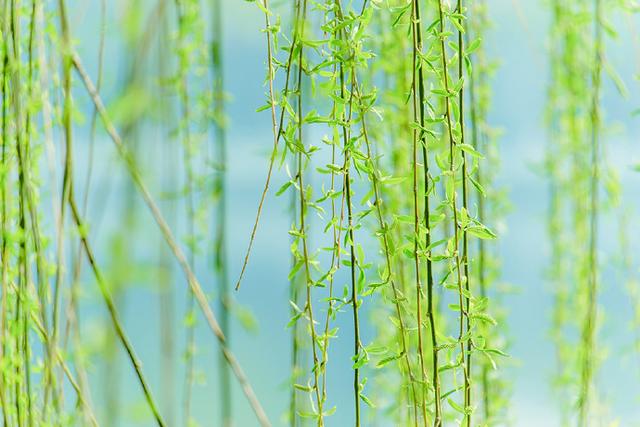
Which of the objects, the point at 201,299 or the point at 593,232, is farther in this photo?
the point at 593,232

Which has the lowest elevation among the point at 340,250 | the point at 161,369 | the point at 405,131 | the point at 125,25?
the point at 161,369

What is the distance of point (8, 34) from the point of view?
1090 millimetres

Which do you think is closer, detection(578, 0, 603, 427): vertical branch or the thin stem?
the thin stem

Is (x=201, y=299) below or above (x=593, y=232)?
below

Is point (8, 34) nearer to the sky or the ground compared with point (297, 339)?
nearer to the sky

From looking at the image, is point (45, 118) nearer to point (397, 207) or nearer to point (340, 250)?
point (340, 250)

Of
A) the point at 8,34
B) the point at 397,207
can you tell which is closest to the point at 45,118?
the point at 8,34

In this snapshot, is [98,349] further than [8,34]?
No

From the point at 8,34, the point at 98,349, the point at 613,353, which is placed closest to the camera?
the point at 98,349

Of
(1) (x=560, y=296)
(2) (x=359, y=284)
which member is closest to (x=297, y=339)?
(2) (x=359, y=284)

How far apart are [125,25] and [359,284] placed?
1.19ft

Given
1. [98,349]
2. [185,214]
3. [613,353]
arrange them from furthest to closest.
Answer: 1. [613,353]
2. [185,214]
3. [98,349]

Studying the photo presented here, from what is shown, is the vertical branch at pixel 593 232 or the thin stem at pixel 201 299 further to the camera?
the vertical branch at pixel 593 232

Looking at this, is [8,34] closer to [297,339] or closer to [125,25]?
[125,25]
